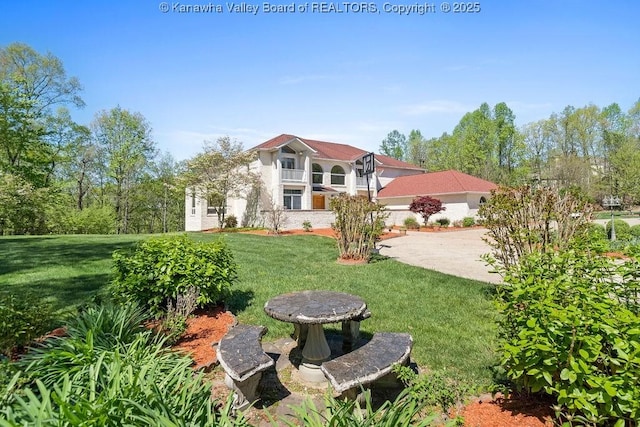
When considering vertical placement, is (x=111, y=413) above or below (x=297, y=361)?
above

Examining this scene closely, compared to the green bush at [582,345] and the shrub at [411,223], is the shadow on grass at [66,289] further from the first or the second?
the shrub at [411,223]

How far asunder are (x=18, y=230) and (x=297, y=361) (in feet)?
94.5

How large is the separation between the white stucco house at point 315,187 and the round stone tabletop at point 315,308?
60.2ft

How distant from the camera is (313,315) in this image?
3387 millimetres

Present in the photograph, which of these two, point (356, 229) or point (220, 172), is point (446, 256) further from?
point (220, 172)

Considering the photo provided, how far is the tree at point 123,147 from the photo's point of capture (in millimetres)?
33000

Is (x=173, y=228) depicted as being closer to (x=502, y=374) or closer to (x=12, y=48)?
(x=12, y=48)

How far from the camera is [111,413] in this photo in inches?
71.5

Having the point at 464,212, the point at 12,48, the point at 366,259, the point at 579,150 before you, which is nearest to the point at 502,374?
the point at 366,259

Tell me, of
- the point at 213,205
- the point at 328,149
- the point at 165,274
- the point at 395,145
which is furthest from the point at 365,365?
the point at 395,145

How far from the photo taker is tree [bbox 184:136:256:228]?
76.9 feet

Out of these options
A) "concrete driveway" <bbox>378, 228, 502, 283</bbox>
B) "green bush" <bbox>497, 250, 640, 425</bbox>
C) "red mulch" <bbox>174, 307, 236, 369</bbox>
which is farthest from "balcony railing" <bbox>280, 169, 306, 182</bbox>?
"green bush" <bbox>497, 250, 640, 425</bbox>

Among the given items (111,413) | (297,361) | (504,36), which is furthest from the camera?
(504,36)

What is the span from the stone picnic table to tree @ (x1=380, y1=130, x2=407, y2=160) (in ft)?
208
